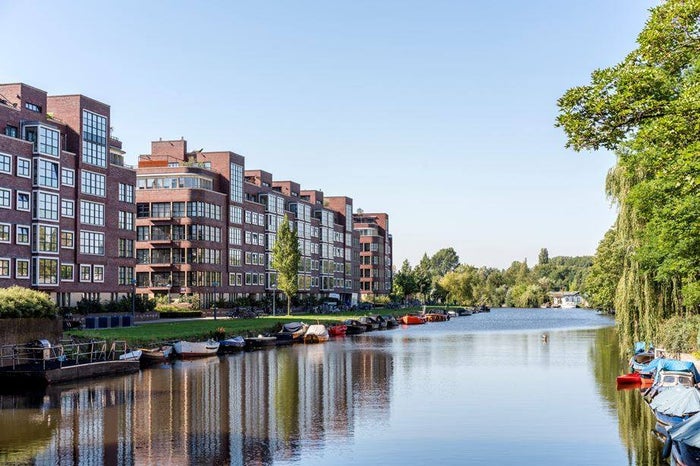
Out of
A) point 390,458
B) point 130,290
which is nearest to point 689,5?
point 390,458

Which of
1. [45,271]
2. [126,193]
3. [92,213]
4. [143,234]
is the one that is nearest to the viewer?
[45,271]

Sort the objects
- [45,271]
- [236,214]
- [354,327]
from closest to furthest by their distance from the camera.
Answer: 1. [45,271]
2. [354,327]
3. [236,214]

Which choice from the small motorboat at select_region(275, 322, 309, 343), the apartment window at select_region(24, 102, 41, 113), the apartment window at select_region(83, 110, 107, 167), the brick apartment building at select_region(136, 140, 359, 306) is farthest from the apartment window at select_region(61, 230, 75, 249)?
the brick apartment building at select_region(136, 140, 359, 306)

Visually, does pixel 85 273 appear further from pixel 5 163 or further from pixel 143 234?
pixel 143 234

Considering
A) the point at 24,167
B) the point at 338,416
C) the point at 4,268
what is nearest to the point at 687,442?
the point at 338,416

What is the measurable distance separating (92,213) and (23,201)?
12.4m

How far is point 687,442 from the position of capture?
2523 cm

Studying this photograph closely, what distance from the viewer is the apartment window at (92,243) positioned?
278 feet

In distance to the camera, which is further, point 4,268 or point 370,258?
point 370,258

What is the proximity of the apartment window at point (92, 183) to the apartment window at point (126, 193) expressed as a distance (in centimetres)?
391

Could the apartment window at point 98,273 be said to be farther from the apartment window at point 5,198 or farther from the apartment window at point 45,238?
the apartment window at point 5,198

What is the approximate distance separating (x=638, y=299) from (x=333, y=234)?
119 m

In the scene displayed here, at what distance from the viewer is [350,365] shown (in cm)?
6406

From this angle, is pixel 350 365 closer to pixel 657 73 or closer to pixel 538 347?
pixel 538 347
